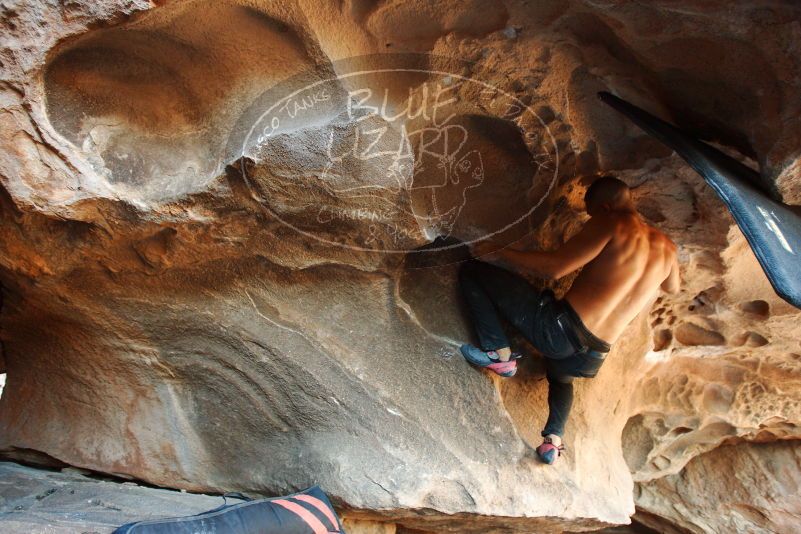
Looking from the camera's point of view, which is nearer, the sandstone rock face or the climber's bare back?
the sandstone rock face

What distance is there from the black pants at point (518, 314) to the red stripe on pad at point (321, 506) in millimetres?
632

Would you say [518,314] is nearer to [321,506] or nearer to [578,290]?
[578,290]

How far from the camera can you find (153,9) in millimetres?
1370

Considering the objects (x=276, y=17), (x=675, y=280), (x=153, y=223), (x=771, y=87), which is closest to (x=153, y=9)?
(x=276, y=17)

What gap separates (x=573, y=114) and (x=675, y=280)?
0.71 meters

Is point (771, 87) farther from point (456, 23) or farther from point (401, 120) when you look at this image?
point (401, 120)

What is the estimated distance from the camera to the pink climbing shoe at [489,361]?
6.05 ft

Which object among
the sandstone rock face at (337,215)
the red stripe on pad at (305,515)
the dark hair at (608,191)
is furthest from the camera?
the dark hair at (608,191)

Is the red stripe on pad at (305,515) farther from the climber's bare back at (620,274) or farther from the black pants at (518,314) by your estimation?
the climber's bare back at (620,274)

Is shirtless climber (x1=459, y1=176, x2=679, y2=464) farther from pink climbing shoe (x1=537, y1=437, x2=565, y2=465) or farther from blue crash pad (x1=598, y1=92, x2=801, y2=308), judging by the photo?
blue crash pad (x1=598, y1=92, x2=801, y2=308)

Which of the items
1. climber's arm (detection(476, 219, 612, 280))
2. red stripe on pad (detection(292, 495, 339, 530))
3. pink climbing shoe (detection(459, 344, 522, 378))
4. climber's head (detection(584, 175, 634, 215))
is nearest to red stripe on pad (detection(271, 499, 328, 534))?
red stripe on pad (detection(292, 495, 339, 530))

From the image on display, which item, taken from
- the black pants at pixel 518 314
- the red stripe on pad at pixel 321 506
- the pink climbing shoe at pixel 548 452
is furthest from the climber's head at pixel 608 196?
the red stripe on pad at pixel 321 506

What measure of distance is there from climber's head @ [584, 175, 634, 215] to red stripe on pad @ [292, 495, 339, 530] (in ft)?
3.70

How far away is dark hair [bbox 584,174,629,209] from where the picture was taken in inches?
71.6
